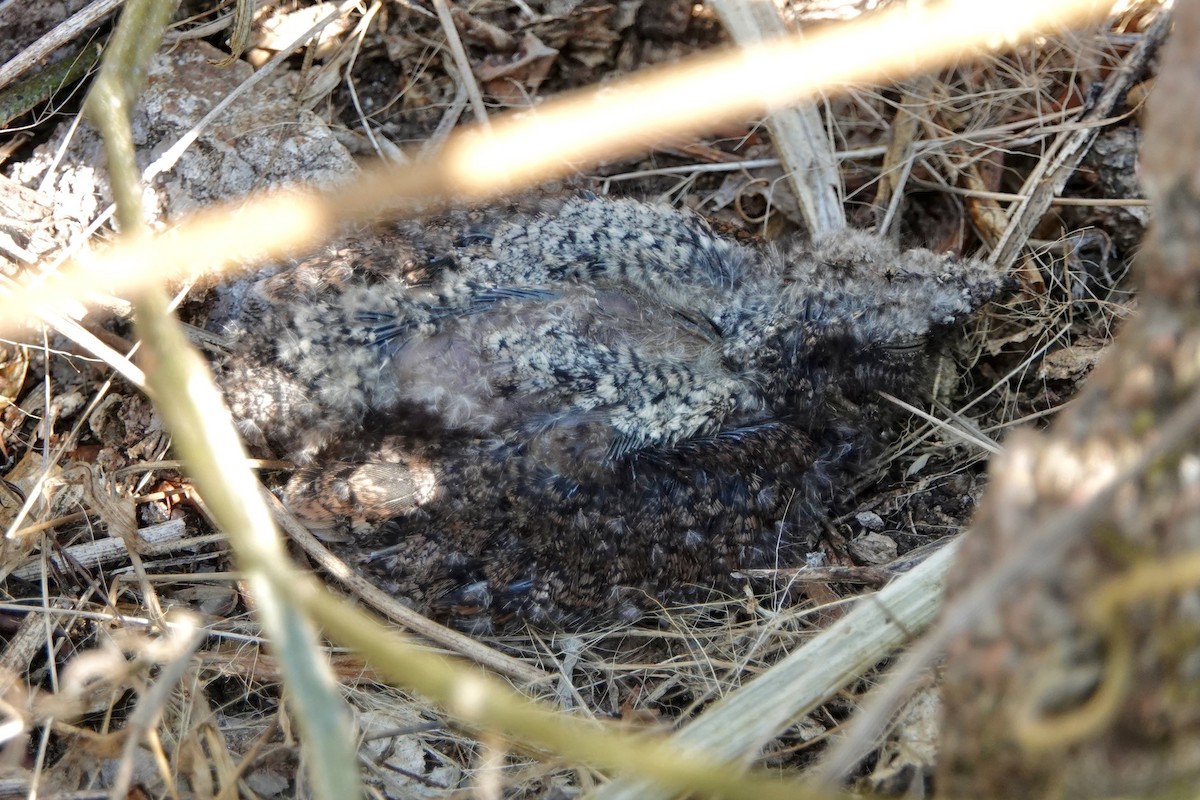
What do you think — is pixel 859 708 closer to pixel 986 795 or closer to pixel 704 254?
pixel 986 795

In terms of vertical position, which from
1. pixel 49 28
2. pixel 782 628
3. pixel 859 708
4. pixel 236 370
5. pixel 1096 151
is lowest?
pixel 782 628

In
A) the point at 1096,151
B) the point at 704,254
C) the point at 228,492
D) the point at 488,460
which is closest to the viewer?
the point at 228,492

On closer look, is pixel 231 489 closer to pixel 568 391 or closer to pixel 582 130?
pixel 568 391

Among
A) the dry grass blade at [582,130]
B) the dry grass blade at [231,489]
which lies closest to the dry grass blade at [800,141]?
the dry grass blade at [582,130]

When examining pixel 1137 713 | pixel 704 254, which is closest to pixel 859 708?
pixel 1137 713

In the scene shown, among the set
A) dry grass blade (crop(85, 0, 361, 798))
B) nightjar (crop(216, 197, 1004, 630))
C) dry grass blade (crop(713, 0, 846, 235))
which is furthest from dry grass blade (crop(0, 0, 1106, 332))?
dry grass blade (crop(85, 0, 361, 798))

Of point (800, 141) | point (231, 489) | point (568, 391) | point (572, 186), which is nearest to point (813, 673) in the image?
point (568, 391)

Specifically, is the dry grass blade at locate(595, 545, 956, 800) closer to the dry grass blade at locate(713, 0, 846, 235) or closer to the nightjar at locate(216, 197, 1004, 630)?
the nightjar at locate(216, 197, 1004, 630)
